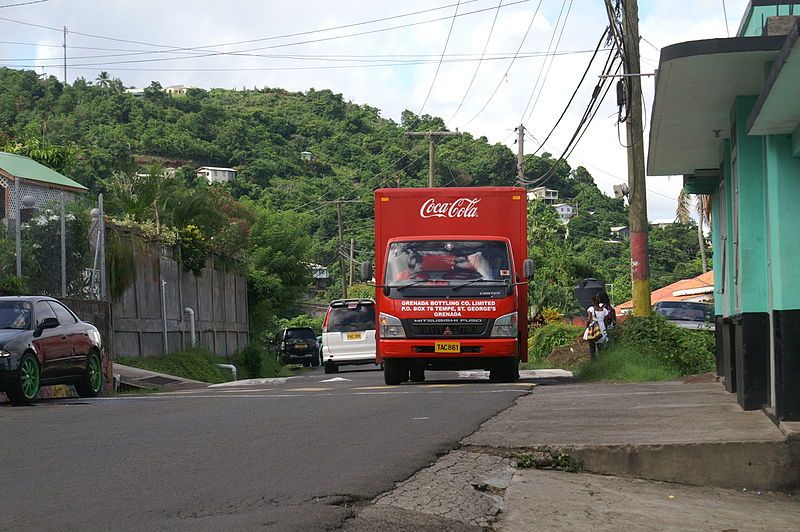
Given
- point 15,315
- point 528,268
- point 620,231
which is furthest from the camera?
point 620,231

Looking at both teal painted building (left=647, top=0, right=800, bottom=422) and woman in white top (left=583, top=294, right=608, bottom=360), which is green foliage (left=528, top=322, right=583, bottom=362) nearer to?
woman in white top (left=583, top=294, right=608, bottom=360)

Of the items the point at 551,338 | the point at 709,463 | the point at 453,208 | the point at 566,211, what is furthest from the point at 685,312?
the point at 566,211

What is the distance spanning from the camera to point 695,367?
19.8 m

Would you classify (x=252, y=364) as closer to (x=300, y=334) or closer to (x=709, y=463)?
(x=300, y=334)

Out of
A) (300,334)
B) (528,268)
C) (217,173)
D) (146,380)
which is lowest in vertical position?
(146,380)

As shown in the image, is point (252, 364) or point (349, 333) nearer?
point (349, 333)

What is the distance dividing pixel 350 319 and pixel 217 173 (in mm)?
40096

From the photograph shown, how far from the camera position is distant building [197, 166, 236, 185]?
216 feet

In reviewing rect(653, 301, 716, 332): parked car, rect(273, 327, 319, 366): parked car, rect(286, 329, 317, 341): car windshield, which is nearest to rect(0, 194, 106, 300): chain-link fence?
rect(653, 301, 716, 332): parked car

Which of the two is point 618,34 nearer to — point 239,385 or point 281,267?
point 239,385

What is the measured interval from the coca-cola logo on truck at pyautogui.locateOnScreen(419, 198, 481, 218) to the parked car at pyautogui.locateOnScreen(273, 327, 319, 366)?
29285mm

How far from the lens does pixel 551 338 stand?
29.8 m

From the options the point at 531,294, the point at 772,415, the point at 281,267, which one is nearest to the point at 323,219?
the point at 281,267

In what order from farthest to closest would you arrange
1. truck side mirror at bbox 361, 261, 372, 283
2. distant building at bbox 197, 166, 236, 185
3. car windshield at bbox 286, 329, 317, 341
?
distant building at bbox 197, 166, 236, 185 → car windshield at bbox 286, 329, 317, 341 → truck side mirror at bbox 361, 261, 372, 283
